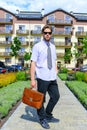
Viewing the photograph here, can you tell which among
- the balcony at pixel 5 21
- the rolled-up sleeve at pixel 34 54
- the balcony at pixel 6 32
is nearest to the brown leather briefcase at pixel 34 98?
the rolled-up sleeve at pixel 34 54

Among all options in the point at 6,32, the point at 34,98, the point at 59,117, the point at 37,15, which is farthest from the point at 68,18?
the point at 34,98

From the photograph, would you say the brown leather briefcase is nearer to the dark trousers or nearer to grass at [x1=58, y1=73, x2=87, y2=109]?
the dark trousers

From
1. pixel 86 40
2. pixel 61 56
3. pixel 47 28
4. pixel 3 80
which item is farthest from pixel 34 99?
pixel 61 56

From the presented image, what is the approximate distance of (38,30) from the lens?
253ft

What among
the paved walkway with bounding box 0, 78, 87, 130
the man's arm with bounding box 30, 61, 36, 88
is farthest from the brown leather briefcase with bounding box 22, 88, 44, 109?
the paved walkway with bounding box 0, 78, 87, 130

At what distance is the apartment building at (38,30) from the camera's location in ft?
253

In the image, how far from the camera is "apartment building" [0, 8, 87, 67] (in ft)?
253

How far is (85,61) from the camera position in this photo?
77562 mm

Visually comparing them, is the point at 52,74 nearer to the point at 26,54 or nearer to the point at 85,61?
the point at 26,54

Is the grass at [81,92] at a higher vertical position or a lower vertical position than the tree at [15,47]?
higher

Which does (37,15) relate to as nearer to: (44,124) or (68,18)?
(68,18)

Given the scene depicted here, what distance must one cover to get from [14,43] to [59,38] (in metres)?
11.7

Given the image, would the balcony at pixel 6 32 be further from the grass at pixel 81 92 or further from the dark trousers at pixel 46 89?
the dark trousers at pixel 46 89

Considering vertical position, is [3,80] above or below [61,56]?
above
